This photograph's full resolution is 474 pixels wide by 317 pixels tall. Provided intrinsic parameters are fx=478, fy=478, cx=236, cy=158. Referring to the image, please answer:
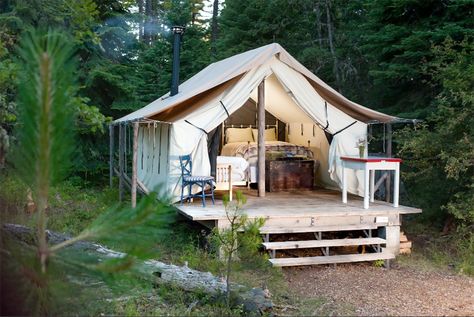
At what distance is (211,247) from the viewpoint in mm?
5742

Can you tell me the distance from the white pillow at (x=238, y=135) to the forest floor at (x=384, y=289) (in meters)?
4.63

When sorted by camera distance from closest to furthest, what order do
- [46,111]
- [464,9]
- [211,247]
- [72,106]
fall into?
[46,111] → [72,106] → [211,247] → [464,9]

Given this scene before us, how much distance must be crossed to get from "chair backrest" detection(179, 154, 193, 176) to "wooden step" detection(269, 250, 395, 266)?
1.78m

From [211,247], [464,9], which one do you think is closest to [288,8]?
[464,9]

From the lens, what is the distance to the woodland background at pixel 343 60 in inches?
238

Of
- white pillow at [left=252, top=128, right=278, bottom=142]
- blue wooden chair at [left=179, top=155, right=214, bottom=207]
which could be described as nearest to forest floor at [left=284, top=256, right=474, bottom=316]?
blue wooden chair at [left=179, top=155, right=214, bottom=207]

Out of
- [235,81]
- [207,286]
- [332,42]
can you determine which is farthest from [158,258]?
[332,42]

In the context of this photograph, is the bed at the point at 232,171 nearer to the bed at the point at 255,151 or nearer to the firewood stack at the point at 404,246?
the bed at the point at 255,151

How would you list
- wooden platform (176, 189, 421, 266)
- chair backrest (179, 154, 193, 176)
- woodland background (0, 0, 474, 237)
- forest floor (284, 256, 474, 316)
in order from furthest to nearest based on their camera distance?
chair backrest (179, 154, 193, 176)
woodland background (0, 0, 474, 237)
wooden platform (176, 189, 421, 266)
forest floor (284, 256, 474, 316)

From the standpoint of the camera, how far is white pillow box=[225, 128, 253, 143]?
394 inches

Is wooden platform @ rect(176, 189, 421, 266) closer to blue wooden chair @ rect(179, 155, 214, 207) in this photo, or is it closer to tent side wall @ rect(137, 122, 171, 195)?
blue wooden chair @ rect(179, 155, 214, 207)

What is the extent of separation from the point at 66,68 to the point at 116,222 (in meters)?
0.51

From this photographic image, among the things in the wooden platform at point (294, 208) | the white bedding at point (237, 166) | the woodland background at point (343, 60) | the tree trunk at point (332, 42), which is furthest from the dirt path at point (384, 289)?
the tree trunk at point (332, 42)

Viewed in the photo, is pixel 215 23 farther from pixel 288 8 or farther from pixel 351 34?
pixel 351 34
